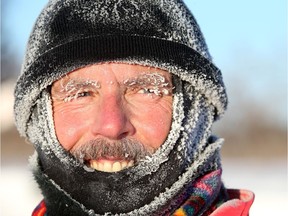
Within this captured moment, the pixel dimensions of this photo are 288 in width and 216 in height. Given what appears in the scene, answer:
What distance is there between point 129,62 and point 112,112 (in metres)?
0.19

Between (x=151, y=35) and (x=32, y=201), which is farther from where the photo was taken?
(x=32, y=201)

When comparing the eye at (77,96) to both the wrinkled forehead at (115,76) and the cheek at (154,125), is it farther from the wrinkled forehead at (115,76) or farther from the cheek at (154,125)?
the cheek at (154,125)

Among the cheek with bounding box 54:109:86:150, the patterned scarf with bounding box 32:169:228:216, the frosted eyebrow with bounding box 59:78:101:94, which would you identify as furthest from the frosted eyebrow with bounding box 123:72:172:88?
the patterned scarf with bounding box 32:169:228:216

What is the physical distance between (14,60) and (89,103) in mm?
8265

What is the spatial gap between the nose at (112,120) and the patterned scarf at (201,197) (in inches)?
13.6

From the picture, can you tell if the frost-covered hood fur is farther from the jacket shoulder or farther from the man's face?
the jacket shoulder

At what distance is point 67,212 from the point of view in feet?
8.52

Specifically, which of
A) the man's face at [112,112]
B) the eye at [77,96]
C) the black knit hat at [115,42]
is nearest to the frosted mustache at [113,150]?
the man's face at [112,112]

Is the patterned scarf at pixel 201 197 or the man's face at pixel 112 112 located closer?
the man's face at pixel 112 112

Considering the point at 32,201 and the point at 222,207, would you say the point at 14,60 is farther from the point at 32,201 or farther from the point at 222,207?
the point at 222,207

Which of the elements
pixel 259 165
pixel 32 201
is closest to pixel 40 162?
pixel 32 201

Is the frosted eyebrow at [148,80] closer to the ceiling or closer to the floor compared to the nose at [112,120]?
closer to the ceiling

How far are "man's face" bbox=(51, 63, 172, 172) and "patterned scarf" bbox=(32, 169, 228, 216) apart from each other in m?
0.23

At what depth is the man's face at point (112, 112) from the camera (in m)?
2.49
